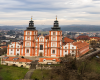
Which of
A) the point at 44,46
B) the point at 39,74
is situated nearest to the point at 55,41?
the point at 44,46

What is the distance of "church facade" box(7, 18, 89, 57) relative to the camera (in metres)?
56.4

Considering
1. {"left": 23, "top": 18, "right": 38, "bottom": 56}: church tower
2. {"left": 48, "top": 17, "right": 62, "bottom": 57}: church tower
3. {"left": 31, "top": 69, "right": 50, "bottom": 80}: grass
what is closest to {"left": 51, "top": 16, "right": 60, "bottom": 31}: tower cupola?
{"left": 48, "top": 17, "right": 62, "bottom": 57}: church tower

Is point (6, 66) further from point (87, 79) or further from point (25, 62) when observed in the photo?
point (87, 79)

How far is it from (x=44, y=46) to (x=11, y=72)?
18.7 metres

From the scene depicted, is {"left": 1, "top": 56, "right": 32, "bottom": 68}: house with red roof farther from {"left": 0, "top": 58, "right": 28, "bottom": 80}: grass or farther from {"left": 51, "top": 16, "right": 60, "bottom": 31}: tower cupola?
{"left": 51, "top": 16, "right": 60, "bottom": 31}: tower cupola

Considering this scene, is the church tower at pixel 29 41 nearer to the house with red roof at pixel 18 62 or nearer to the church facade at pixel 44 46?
the church facade at pixel 44 46

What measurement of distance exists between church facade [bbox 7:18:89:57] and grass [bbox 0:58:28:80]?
13.2 m

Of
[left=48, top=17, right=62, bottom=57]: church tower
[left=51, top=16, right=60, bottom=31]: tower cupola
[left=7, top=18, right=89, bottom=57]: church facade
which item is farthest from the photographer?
[left=51, top=16, right=60, bottom=31]: tower cupola

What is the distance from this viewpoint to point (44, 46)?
191 ft

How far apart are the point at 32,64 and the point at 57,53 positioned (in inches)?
474

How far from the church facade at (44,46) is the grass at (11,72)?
1324 centimetres

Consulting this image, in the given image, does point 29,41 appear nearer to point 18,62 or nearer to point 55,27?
point 55,27

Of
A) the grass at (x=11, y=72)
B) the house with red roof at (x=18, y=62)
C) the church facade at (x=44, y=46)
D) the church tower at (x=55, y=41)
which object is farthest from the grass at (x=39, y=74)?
the church facade at (x=44, y=46)

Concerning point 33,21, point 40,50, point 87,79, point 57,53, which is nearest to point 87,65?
point 87,79
